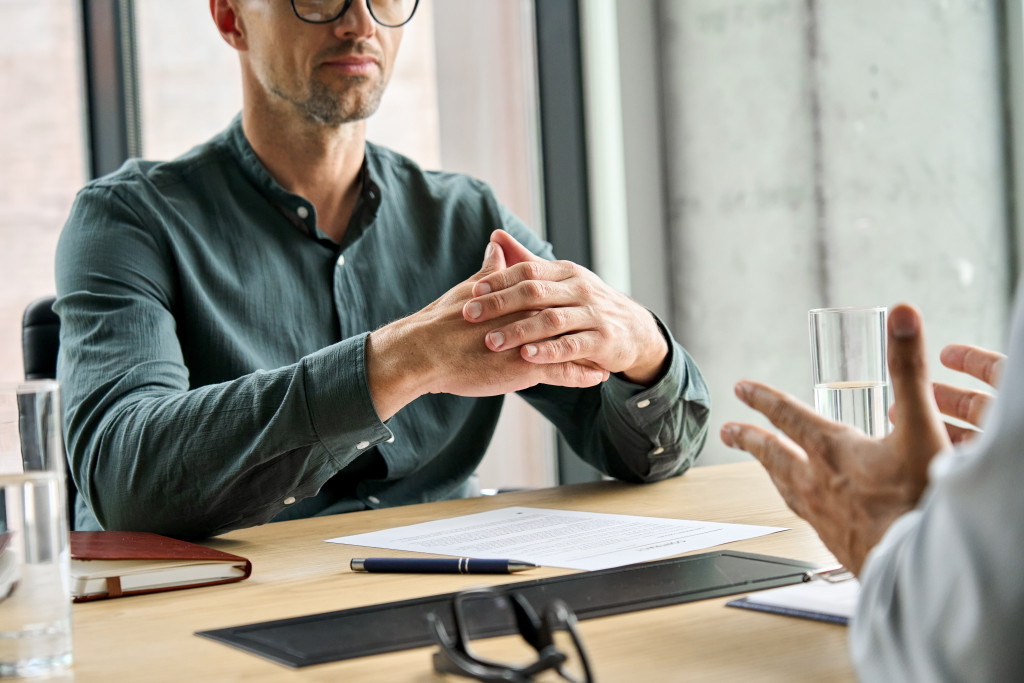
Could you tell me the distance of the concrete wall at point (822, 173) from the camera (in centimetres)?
244

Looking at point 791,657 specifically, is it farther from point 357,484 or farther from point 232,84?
point 232,84

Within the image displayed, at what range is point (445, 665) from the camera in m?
0.64

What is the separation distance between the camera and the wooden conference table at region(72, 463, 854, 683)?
2.15ft

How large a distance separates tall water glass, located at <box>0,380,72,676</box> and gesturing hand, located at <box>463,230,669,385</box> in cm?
60


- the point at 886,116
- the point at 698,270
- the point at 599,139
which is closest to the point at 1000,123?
the point at 886,116

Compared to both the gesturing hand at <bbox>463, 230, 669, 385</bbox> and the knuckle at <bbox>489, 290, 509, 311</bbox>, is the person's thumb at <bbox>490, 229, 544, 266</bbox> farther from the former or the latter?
the knuckle at <bbox>489, 290, 509, 311</bbox>

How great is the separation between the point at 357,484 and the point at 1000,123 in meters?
1.74

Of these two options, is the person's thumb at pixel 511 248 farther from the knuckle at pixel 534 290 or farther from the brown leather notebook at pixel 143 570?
the brown leather notebook at pixel 143 570

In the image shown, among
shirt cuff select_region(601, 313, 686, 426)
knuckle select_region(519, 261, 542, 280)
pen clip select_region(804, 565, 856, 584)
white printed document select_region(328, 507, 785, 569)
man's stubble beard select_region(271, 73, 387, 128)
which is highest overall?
man's stubble beard select_region(271, 73, 387, 128)

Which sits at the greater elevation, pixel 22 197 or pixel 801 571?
pixel 22 197

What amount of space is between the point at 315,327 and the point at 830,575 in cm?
105

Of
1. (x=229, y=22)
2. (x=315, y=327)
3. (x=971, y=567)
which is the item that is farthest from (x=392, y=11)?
(x=971, y=567)

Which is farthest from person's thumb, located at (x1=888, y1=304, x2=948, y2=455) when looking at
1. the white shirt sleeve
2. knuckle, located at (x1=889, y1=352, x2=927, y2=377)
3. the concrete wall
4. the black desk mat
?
the concrete wall

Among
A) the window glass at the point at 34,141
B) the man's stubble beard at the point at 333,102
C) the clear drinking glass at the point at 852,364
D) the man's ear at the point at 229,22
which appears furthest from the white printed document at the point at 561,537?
the window glass at the point at 34,141
